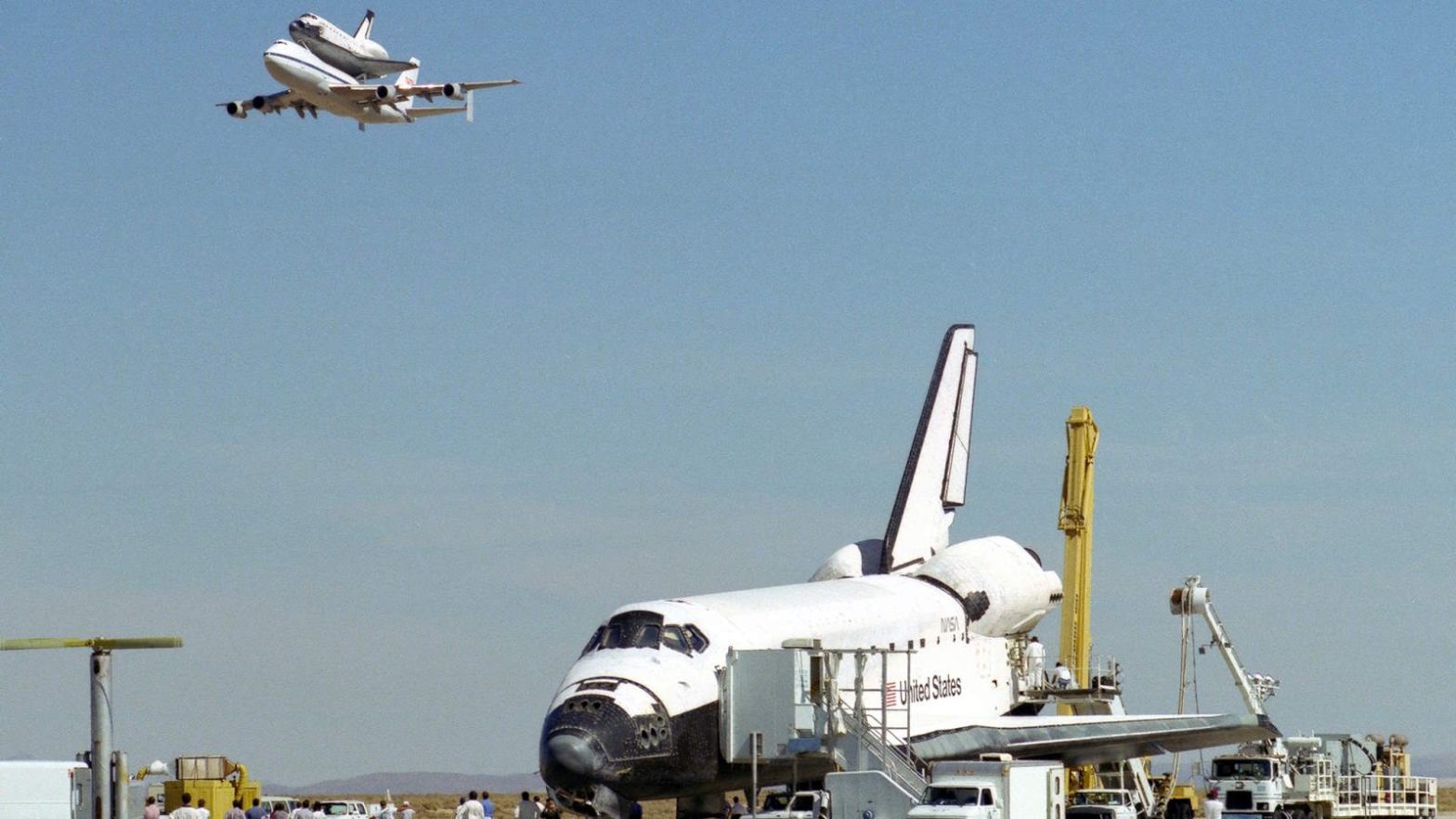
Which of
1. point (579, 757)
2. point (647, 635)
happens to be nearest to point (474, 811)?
point (647, 635)

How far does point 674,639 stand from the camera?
78.8 ft

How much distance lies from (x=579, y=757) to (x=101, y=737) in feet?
20.9

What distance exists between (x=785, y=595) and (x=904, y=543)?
7096mm

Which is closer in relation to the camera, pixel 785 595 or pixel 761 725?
pixel 761 725

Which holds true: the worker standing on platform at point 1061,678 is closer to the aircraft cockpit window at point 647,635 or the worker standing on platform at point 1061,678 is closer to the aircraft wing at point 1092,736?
the aircraft wing at point 1092,736

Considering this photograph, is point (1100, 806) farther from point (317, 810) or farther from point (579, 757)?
point (317, 810)

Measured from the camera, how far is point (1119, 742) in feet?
91.5

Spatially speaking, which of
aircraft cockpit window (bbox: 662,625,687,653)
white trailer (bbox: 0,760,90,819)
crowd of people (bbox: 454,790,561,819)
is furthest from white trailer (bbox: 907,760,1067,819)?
white trailer (bbox: 0,760,90,819)

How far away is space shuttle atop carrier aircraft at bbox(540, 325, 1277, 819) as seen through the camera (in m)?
22.5

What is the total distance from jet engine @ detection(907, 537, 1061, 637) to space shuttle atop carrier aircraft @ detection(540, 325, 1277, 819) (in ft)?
0.11

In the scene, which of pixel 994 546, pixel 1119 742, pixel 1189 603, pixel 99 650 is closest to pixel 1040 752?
pixel 1119 742

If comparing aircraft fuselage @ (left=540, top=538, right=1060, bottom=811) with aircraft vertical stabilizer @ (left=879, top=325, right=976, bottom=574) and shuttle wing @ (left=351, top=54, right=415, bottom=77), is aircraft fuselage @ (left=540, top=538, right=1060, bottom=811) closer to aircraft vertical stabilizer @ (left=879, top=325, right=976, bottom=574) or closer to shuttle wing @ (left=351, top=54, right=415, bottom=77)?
aircraft vertical stabilizer @ (left=879, top=325, right=976, bottom=574)

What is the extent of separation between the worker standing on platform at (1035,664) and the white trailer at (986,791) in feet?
30.5

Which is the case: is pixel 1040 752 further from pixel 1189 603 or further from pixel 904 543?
pixel 1189 603
